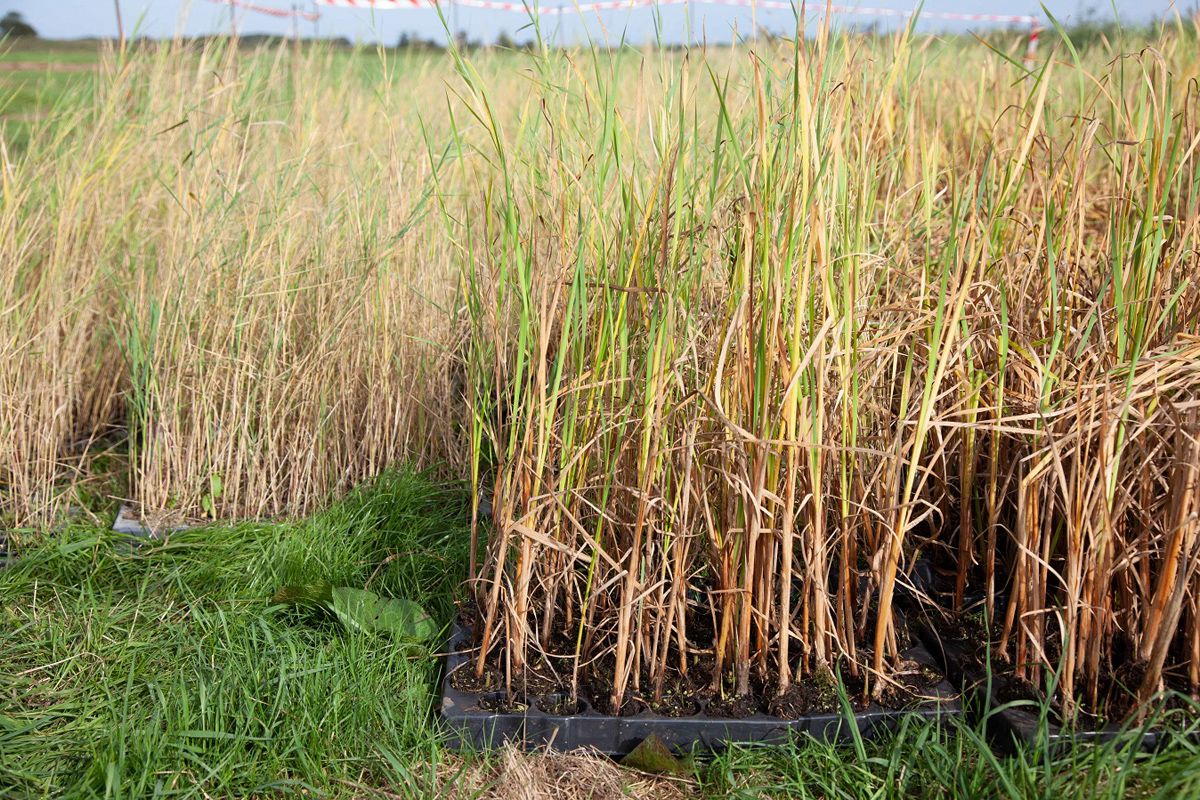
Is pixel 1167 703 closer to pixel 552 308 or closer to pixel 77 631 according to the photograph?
pixel 552 308

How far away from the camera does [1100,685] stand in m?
1.53

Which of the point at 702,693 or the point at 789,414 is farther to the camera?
the point at 702,693

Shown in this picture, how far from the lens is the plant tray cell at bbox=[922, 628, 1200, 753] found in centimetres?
138

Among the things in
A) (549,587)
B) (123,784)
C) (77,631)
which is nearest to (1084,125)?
(549,587)

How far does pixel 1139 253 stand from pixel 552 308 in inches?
41.2

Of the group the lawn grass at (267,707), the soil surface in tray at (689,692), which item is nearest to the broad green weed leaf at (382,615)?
the lawn grass at (267,707)

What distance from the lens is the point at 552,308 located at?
1436 millimetres

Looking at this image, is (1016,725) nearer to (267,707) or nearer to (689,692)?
(689,692)

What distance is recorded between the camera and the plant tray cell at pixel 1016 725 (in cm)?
138

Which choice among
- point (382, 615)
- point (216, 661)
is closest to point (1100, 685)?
point (382, 615)

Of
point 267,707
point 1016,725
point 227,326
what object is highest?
point 227,326

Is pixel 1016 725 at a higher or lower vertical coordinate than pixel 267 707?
higher

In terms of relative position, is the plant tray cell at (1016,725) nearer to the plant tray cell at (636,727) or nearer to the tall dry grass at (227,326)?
the plant tray cell at (636,727)

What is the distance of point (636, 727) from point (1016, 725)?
1.99 ft
